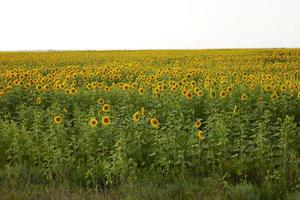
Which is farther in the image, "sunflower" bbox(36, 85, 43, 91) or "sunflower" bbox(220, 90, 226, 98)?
"sunflower" bbox(36, 85, 43, 91)

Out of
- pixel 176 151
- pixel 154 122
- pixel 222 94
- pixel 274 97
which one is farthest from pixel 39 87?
pixel 176 151

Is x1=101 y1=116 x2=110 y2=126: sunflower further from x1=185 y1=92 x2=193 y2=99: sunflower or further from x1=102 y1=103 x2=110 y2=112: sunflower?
x1=185 y1=92 x2=193 y2=99: sunflower

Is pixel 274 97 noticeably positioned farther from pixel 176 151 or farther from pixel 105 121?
pixel 105 121

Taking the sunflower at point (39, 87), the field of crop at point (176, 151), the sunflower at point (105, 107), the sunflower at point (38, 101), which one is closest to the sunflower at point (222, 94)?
the field of crop at point (176, 151)

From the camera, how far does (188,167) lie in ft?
23.0

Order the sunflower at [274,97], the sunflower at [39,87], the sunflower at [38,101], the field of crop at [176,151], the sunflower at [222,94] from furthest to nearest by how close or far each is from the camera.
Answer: the sunflower at [39,87] → the sunflower at [38,101] → the sunflower at [222,94] → the sunflower at [274,97] → the field of crop at [176,151]

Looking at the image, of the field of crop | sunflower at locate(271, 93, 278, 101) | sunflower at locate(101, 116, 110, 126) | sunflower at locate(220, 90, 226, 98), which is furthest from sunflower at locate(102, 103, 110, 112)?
sunflower at locate(271, 93, 278, 101)

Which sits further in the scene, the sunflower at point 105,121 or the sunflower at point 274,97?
the sunflower at point 274,97

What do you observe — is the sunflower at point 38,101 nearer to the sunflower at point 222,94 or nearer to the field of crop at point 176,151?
the field of crop at point 176,151

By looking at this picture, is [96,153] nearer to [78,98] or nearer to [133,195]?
[133,195]

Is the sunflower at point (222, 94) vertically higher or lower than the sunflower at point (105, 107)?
higher

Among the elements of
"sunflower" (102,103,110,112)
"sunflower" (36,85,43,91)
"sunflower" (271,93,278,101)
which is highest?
"sunflower" (271,93,278,101)

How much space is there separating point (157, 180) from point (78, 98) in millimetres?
5052

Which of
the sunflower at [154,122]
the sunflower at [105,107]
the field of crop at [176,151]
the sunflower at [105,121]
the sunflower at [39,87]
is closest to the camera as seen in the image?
the field of crop at [176,151]
